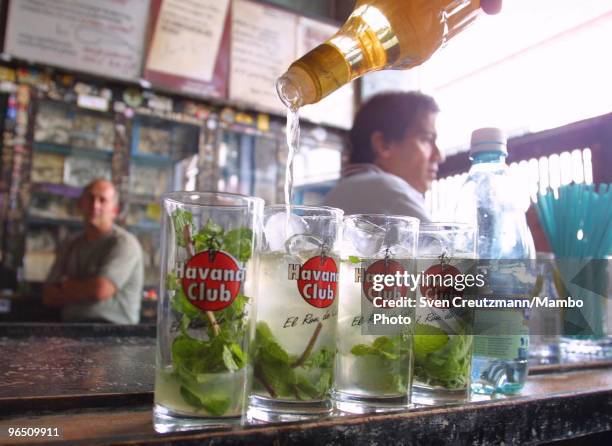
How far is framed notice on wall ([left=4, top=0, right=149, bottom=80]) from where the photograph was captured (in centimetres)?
274

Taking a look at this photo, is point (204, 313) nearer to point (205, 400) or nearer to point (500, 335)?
point (205, 400)

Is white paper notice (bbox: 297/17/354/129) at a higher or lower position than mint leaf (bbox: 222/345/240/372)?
higher

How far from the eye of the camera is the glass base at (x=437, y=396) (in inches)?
24.1

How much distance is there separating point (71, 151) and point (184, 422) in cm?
290

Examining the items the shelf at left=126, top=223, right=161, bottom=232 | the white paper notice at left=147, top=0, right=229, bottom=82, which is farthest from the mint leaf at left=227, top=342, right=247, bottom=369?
the white paper notice at left=147, top=0, right=229, bottom=82

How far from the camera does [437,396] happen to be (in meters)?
0.62

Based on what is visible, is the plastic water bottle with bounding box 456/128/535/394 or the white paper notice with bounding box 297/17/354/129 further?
the white paper notice with bounding box 297/17/354/129

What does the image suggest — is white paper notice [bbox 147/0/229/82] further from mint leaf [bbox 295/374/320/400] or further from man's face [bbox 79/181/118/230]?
mint leaf [bbox 295/374/320/400]

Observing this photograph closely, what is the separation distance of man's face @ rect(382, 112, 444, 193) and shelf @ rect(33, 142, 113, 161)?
1.86m

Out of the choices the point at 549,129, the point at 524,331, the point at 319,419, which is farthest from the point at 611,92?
the point at 319,419

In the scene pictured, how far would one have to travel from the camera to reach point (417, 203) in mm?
1625

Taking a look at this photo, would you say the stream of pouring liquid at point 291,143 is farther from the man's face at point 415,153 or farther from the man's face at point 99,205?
the man's face at point 99,205

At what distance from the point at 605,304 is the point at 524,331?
0.33 m

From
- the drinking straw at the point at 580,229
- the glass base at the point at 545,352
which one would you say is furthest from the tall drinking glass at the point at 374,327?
the glass base at the point at 545,352
